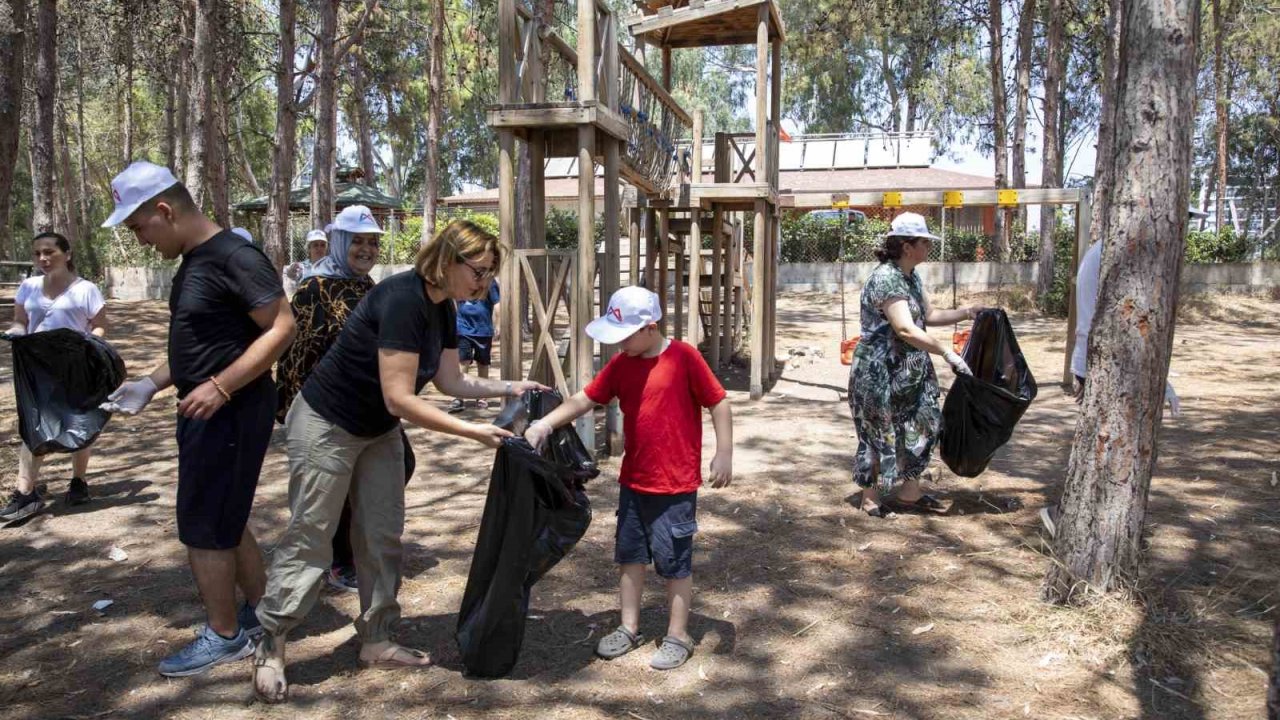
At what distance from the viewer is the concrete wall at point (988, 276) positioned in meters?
18.6

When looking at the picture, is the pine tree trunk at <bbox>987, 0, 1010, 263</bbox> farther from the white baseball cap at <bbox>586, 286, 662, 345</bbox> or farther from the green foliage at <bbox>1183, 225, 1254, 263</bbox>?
the white baseball cap at <bbox>586, 286, 662, 345</bbox>

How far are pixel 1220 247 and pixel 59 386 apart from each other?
833 inches

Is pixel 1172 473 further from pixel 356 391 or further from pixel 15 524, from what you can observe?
pixel 15 524

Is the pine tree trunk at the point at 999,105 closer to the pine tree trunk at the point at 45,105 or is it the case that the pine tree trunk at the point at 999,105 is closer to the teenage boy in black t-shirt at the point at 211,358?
the pine tree trunk at the point at 45,105

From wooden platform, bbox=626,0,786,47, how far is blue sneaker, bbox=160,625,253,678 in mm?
8086

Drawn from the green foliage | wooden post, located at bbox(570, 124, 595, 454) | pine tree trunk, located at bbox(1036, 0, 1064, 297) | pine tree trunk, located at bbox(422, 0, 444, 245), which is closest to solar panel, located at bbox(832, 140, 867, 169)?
pine tree trunk, located at bbox(1036, 0, 1064, 297)

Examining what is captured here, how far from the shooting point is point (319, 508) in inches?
123

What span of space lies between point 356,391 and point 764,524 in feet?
9.46

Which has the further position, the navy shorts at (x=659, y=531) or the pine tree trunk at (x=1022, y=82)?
the pine tree trunk at (x=1022, y=82)

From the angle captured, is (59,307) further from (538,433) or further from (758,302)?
(758,302)

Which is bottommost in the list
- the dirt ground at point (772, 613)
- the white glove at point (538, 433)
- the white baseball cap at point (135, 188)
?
the dirt ground at point (772, 613)

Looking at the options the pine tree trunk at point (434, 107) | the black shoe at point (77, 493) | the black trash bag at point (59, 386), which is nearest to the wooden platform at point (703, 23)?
the black trash bag at point (59, 386)

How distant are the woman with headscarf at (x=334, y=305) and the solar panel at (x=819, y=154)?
1000 inches

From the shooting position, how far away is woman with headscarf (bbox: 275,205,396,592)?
13.9ft
